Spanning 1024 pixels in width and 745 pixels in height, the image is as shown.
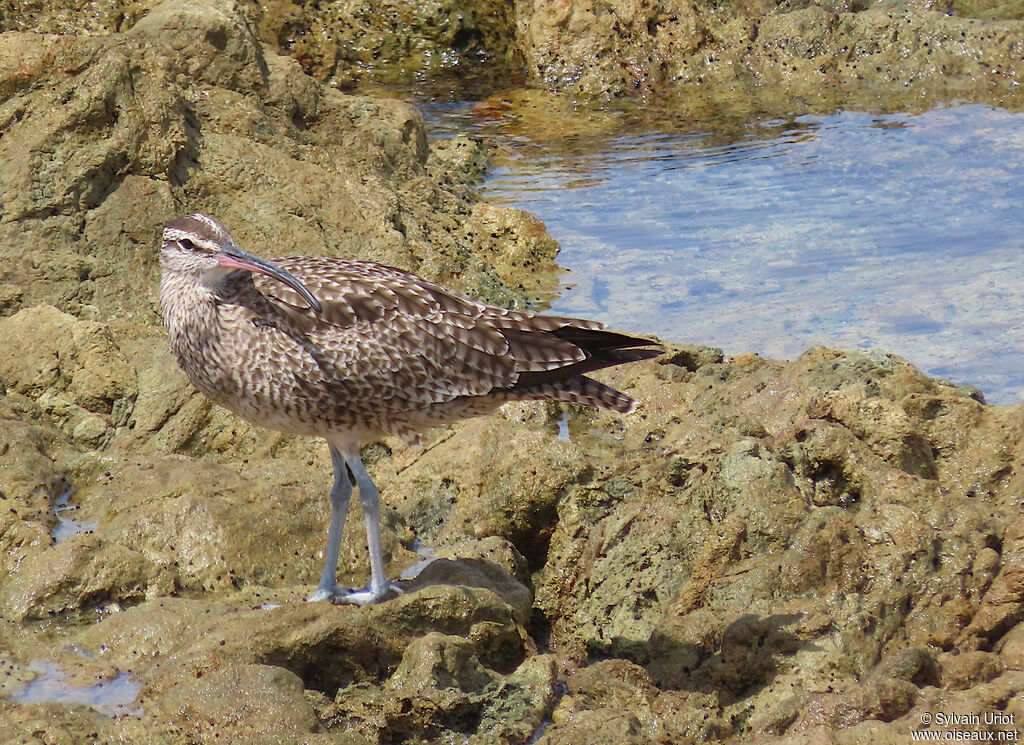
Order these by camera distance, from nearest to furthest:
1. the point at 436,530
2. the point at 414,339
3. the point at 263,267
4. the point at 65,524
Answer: the point at 263,267, the point at 414,339, the point at 65,524, the point at 436,530

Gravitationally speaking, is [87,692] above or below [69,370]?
below

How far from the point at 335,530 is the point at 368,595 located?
0.39 metres

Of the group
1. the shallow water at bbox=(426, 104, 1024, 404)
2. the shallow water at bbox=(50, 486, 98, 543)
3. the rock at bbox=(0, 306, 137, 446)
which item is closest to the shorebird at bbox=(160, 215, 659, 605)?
the shallow water at bbox=(50, 486, 98, 543)

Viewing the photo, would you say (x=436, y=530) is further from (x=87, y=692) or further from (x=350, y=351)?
(x=87, y=692)

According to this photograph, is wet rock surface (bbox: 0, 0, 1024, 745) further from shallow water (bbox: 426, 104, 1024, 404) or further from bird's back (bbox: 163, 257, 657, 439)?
shallow water (bbox: 426, 104, 1024, 404)

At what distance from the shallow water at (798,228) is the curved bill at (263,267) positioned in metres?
4.63

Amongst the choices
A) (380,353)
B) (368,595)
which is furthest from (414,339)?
(368,595)

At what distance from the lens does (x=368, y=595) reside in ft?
20.2

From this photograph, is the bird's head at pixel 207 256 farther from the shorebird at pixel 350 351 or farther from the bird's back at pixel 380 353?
the bird's back at pixel 380 353

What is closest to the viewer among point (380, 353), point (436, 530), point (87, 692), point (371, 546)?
point (87, 692)

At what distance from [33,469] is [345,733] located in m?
2.67

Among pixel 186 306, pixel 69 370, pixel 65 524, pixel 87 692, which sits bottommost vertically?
pixel 87 692

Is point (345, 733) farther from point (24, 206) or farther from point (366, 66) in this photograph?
point (366, 66)

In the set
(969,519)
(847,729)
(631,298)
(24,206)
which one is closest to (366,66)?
(631,298)
